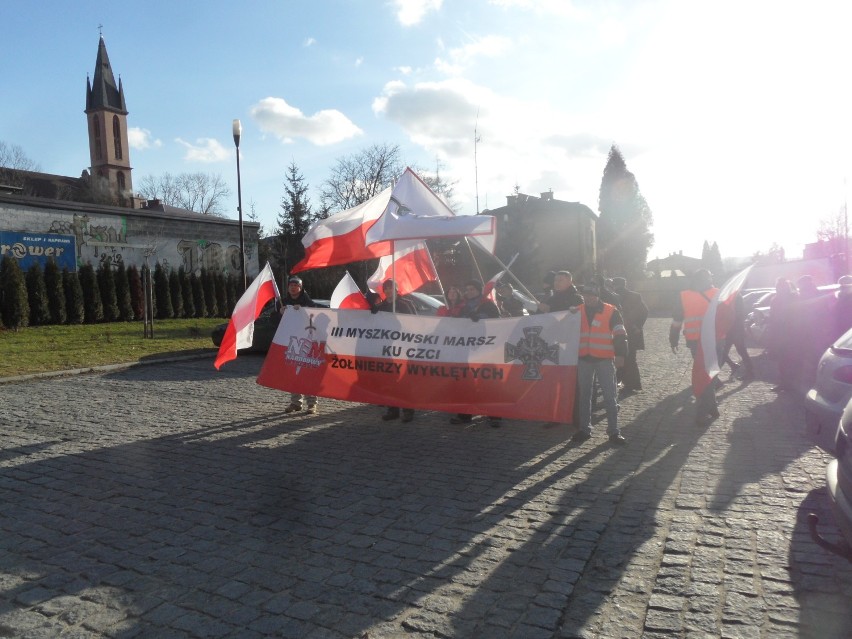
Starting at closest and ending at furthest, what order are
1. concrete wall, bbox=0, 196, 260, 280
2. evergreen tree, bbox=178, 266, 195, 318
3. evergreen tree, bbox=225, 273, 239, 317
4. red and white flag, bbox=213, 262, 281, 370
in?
red and white flag, bbox=213, 262, 281, 370 < concrete wall, bbox=0, 196, 260, 280 < evergreen tree, bbox=178, 266, 195, 318 < evergreen tree, bbox=225, 273, 239, 317

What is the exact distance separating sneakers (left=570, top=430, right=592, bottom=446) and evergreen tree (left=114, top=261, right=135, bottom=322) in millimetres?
26227

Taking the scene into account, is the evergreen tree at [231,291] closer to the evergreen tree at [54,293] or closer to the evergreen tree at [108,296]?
the evergreen tree at [108,296]

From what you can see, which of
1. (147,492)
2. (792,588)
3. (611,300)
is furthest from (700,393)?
(147,492)

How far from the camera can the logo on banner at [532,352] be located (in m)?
7.89

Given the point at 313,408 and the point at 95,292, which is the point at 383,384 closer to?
the point at 313,408

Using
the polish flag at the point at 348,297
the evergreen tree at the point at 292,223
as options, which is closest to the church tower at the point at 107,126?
the evergreen tree at the point at 292,223

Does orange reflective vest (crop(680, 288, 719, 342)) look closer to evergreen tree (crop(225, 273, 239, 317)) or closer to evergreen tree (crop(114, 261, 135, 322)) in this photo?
evergreen tree (crop(114, 261, 135, 322))

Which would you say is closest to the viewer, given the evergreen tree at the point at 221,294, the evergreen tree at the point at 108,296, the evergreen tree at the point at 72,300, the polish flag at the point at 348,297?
the polish flag at the point at 348,297

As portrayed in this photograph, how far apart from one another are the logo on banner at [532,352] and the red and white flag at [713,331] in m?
1.66

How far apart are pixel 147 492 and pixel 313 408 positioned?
13.0ft

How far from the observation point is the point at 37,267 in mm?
26688

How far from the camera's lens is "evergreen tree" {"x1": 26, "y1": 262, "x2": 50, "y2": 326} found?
26109mm

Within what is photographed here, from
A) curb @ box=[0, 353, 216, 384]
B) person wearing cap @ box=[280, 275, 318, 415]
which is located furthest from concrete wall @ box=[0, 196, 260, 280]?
person wearing cap @ box=[280, 275, 318, 415]

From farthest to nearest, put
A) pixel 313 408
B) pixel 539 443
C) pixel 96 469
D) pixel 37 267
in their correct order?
pixel 37 267
pixel 313 408
pixel 539 443
pixel 96 469
